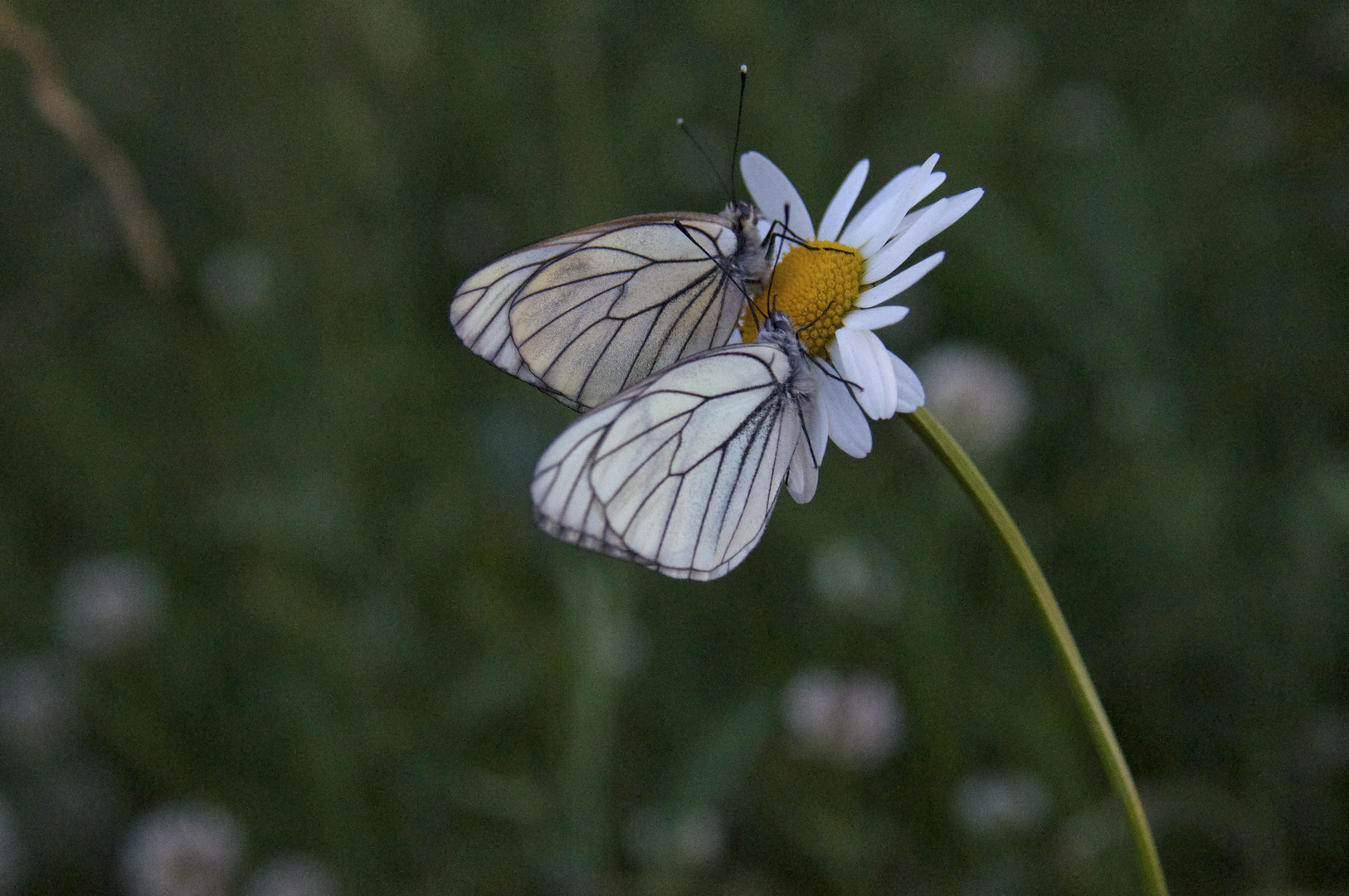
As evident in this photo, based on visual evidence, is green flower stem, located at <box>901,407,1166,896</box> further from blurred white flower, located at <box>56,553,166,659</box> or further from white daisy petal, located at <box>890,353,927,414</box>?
blurred white flower, located at <box>56,553,166,659</box>

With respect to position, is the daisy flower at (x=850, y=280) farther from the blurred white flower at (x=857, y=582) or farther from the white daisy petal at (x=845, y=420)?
the blurred white flower at (x=857, y=582)

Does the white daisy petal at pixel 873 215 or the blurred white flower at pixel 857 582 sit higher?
the white daisy petal at pixel 873 215

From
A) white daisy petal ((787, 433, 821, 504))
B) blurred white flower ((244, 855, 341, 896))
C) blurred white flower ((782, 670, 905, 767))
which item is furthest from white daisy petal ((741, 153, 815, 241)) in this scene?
blurred white flower ((244, 855, 341, 896))

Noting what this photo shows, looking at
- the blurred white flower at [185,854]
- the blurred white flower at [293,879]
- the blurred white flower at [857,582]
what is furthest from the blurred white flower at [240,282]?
the blurred white flower at [857,582]

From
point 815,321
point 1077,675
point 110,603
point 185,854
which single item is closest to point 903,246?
point 815,321

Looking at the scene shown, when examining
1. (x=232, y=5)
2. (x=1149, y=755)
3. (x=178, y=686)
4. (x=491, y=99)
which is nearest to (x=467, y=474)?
(x=178, y=686)

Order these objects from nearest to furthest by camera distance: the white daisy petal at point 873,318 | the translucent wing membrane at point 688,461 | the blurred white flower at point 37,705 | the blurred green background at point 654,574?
the white daisy petal at point 873,318
the translucent wing membrane at point 688,461
the blurred green background at point 654,574
the blurred white flower at point 37,705
